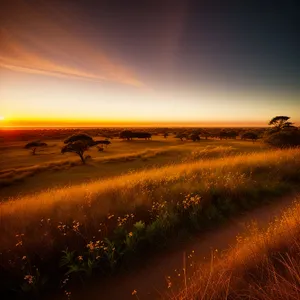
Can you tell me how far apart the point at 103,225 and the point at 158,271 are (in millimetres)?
1788

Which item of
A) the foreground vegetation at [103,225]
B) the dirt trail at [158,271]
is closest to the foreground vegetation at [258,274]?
the dirt trail at [158,271]

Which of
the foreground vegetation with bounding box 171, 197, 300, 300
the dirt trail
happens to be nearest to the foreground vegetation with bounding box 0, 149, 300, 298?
the dirt trail

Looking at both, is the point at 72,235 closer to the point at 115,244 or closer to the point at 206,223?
the point at 115,244

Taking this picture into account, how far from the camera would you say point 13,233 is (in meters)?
4.90

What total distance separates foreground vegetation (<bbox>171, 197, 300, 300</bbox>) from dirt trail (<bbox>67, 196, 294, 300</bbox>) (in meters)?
0.62

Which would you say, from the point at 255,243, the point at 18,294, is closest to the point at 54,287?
the point at 18,294

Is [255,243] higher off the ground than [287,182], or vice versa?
[255,243]

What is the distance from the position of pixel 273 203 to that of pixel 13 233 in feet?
25.1

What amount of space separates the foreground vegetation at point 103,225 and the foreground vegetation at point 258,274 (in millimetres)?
1704

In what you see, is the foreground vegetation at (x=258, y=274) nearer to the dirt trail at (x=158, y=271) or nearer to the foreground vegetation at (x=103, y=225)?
the dirt trail at (x=158, y=271)

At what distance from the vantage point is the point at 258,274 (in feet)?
9.58

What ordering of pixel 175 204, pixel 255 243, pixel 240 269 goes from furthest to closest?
pixel 175 204
pixel 255 243
pixel 240 269

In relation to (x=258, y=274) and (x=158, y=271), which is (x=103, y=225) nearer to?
(x=158, y=271)

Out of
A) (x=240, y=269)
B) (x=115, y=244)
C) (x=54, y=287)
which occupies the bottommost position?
(x=54, y=287)
